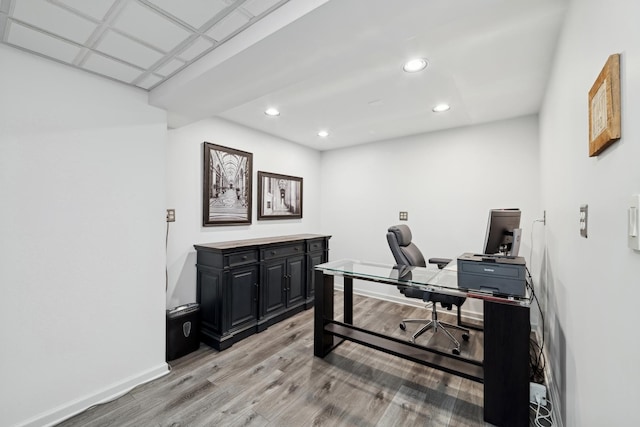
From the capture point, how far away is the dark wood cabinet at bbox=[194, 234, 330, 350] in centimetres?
269

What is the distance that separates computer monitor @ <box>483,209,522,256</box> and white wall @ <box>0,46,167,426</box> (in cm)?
269

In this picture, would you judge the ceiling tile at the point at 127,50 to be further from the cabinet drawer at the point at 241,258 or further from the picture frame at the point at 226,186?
the cabinet drawer at the point at 241,258

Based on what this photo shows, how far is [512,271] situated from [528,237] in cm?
184

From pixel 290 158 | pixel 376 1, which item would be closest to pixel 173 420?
pixel 376 1

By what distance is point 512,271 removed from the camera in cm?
167

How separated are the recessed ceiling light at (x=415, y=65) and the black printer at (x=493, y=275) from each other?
4.76 ft

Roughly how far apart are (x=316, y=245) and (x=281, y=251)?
2.24 ft

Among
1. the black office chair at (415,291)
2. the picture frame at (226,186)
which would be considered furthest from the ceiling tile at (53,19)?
the black office chair at (415,291)

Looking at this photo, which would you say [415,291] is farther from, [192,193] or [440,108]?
[192,193]

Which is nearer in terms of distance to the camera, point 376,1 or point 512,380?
point 376,1

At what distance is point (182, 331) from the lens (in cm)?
252

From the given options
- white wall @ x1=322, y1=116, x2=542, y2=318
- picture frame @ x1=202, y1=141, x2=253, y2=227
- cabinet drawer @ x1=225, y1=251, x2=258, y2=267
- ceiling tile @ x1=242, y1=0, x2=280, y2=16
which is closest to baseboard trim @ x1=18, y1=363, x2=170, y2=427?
cabinet drawer @ x1=225, y1=251, x2=258, y2=267

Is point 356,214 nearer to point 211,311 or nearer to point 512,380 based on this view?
point 211,311

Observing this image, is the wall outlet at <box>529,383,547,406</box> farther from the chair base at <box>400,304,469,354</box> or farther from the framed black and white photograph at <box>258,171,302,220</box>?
the framed black and white photograph at <box>258,171,302,220</box>
